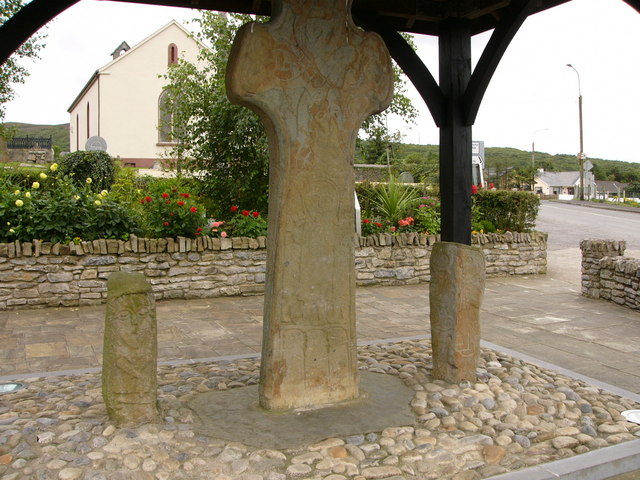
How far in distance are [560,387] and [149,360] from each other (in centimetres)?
300

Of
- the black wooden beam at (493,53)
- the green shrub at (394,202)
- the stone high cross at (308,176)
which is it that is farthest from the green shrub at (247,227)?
the stone high cross at (308,176)

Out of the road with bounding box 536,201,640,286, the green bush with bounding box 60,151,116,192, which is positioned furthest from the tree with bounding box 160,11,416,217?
the road with bounding box 536,201,640,286

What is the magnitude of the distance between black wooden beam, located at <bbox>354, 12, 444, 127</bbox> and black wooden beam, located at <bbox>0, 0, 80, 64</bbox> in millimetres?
2398

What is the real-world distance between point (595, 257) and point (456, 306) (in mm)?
5124

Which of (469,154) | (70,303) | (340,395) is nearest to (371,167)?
(70,303)

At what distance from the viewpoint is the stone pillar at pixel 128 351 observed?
3398mm

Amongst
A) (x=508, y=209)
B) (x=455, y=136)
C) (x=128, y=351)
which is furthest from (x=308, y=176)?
(x=508, y=209)

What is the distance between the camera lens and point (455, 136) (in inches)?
196

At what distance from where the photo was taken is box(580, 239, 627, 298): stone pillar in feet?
27.8

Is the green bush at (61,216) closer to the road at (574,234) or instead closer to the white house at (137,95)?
the road at (574,234)

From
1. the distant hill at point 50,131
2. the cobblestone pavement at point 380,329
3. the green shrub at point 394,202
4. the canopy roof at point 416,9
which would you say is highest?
the distant hill at point 50,131

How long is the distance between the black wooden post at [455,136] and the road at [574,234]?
228 inches

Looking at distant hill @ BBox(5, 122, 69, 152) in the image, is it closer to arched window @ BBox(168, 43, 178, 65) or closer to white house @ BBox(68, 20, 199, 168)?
white house @ BBox(68, 20, 199, 168)

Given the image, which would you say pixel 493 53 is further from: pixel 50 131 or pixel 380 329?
pixel 50 131
